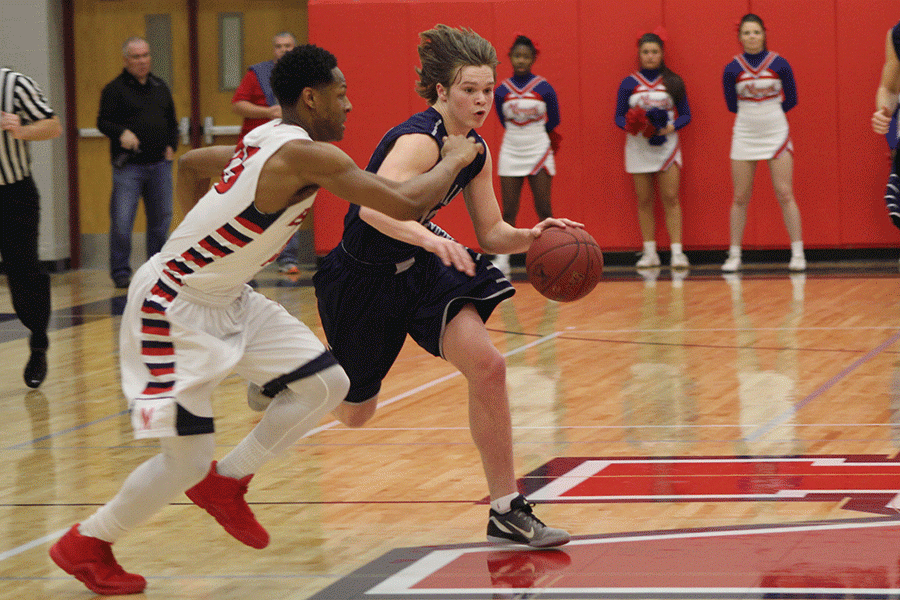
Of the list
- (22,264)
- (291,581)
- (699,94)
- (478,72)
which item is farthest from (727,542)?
(699,94)

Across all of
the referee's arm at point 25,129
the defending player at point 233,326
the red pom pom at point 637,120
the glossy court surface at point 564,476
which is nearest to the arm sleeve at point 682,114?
the red pom pom at point 637,120

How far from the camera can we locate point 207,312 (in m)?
3.35

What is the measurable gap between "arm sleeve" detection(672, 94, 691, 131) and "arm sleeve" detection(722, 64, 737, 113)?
17.8 inches

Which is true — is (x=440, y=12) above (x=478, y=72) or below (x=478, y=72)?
above

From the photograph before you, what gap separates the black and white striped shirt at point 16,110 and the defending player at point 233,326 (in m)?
3.16

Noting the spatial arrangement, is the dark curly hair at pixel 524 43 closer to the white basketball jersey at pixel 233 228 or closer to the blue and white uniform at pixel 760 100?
the blue and white uniform at pixel 760 100

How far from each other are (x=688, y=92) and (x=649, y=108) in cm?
80

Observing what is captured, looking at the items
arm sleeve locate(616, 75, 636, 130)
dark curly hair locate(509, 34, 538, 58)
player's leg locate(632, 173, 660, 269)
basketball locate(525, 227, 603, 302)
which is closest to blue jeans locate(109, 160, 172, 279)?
dark curly hair locate(509, 34, 538, 58)

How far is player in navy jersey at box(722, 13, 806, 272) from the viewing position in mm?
10789

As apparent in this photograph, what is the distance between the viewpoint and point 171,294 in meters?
3.33

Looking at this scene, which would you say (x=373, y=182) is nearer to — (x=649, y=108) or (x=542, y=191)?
(x=542, y=191)

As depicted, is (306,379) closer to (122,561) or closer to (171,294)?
(171,294)

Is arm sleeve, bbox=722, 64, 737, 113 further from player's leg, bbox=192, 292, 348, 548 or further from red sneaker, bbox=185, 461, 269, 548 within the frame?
red sneaker, bbox=185, 461, 269, 548

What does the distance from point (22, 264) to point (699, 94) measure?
23.9 ft
